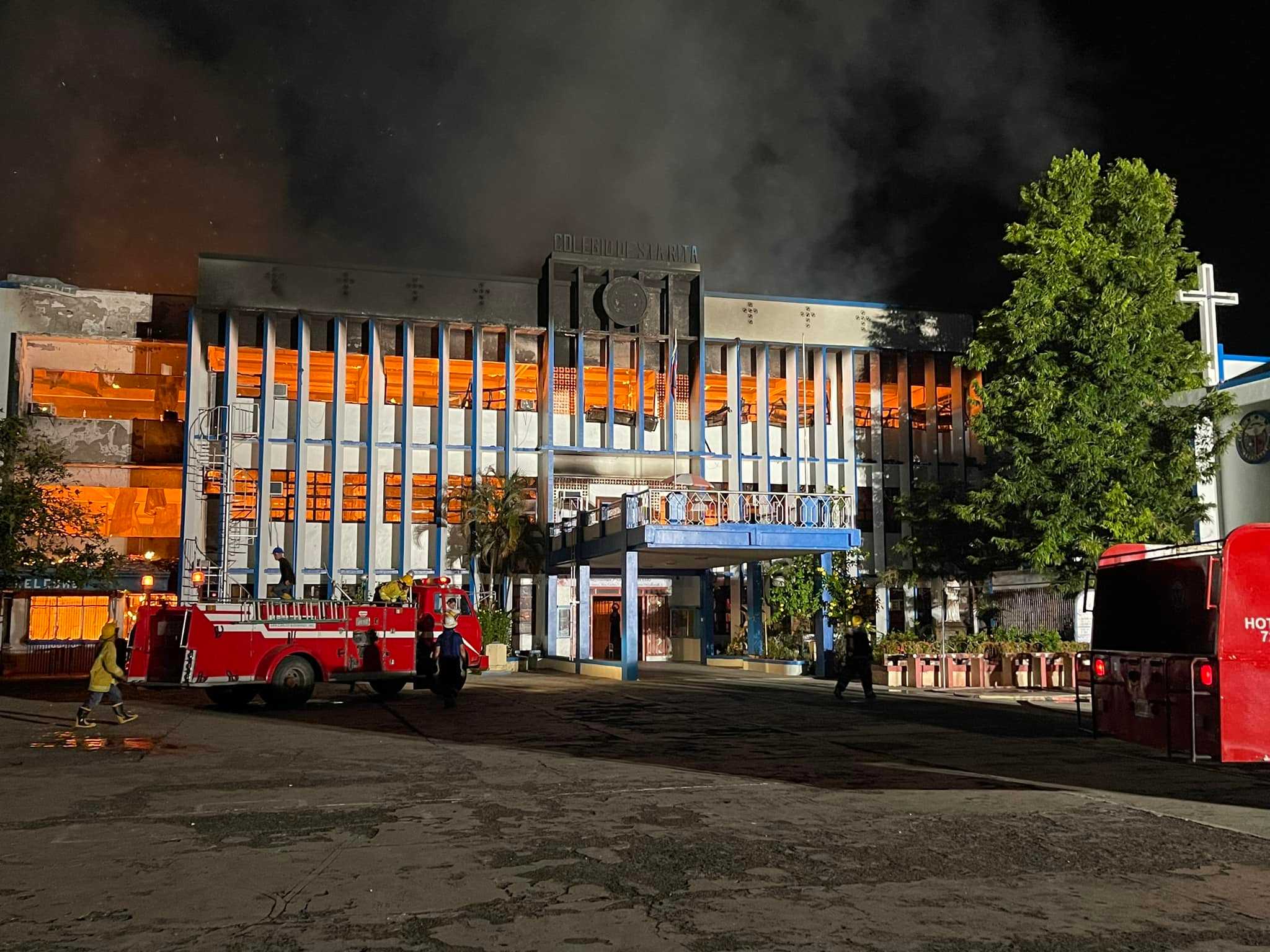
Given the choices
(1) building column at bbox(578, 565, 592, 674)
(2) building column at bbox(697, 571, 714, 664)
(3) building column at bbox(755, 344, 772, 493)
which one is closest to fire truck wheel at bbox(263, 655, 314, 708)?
(1) building column at bbox(578, 565, 592, 674)

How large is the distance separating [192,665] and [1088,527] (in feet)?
70.7

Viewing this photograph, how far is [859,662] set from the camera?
22109mm

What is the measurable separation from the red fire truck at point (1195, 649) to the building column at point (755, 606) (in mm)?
24210

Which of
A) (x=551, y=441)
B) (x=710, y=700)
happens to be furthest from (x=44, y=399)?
(x=710, y=700)

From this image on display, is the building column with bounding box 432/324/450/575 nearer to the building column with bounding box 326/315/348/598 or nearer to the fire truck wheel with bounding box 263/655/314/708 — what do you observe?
the building column with bounding box 326/315/348/598

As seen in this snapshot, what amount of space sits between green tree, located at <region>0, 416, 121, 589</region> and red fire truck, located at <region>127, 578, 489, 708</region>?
10663 millimetres

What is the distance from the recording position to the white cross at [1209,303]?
29438mm

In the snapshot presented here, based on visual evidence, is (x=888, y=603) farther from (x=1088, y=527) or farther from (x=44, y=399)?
(x=44, y=399)

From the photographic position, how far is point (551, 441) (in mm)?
41969

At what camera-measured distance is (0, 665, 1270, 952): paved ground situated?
19.9ft

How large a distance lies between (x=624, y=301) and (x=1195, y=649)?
107ft

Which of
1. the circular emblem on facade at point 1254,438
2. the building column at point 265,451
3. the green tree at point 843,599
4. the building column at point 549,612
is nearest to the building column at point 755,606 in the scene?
the green tree at point 843,599

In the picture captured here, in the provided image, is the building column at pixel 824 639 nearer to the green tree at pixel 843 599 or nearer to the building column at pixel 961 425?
the green tree at pixel 843 599

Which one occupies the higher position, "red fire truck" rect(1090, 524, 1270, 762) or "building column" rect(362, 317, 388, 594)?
"building column" rect(362, 317, 388, 594)
